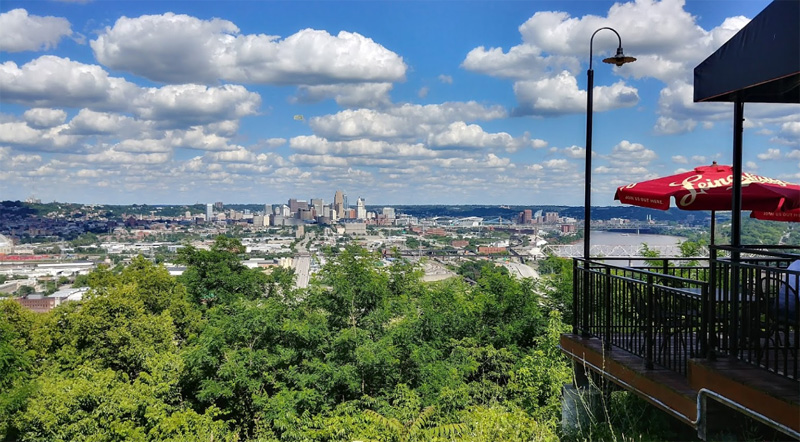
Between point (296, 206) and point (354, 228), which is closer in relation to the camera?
point (354, 228)

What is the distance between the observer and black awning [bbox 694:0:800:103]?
342cm

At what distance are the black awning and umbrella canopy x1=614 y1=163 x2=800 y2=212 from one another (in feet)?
4.56

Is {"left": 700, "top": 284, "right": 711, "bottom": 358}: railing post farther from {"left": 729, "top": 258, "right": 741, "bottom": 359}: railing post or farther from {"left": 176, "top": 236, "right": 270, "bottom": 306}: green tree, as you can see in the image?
{"left": 176, "top": 236, "right": 270, "bottom": 306}: green tree

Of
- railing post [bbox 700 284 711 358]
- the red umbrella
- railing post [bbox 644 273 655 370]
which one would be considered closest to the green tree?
the red umbrella

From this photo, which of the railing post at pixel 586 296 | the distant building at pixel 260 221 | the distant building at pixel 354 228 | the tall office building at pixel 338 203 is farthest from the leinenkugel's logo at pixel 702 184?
the distant building at pixel 260 221

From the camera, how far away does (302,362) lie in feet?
51.6

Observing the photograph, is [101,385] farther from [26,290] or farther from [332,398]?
[26,290]

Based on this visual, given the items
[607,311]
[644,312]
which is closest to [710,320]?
[644,312]

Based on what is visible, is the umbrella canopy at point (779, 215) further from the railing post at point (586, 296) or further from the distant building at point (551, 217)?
the distant building at point (551, 217)

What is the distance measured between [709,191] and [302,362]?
12.1m

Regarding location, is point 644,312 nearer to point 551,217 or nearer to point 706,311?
point 706,311

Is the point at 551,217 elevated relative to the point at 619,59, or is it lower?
lower

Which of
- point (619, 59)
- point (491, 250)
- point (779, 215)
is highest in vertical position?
point (619, 59)

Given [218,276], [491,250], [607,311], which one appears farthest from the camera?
[491,250]
